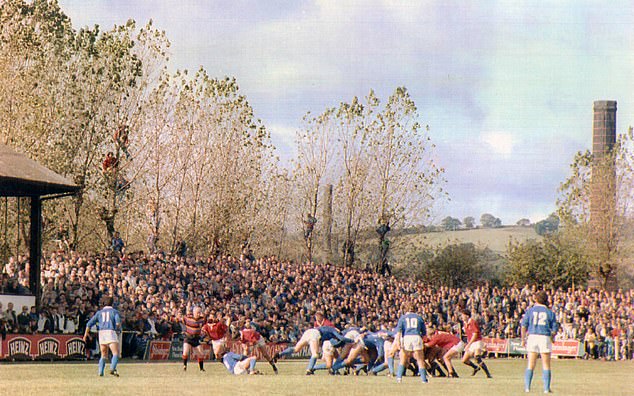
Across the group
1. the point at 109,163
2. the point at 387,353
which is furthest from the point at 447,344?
the point at 109,163

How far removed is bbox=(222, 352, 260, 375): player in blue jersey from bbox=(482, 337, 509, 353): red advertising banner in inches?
1073

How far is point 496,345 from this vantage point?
55.7 meters

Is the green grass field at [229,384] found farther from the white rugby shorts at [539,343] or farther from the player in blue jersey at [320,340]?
the player in blue jersey at [320,340]

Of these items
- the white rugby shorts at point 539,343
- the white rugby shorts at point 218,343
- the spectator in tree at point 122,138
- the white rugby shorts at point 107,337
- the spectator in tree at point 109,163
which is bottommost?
the white rugby shorts at point 218,343

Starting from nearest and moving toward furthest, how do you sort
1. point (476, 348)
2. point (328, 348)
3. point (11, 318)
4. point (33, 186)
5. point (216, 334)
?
point (328, 348) → point (476, 348) → point (216, 334) → point (11, 318) → point (33, 186)

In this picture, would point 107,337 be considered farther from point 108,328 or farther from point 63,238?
point 63,238

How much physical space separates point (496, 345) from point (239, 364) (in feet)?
92.5

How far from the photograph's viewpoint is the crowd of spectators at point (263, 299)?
41062mm

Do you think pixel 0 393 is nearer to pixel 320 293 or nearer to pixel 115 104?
pixel 320 293

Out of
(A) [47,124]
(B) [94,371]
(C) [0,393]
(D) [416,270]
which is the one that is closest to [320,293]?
(A) [47,124]

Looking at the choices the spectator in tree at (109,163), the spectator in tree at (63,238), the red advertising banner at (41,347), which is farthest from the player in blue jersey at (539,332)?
the spectator in tree at (109,163)

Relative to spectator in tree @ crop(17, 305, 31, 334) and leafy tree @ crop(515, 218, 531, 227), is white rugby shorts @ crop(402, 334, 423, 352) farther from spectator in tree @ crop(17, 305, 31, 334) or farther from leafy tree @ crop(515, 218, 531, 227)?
leafy tree @ crop(515, 218, 531, 227)

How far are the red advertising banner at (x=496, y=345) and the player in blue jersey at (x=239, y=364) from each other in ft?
89.5

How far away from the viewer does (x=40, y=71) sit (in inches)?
2190
